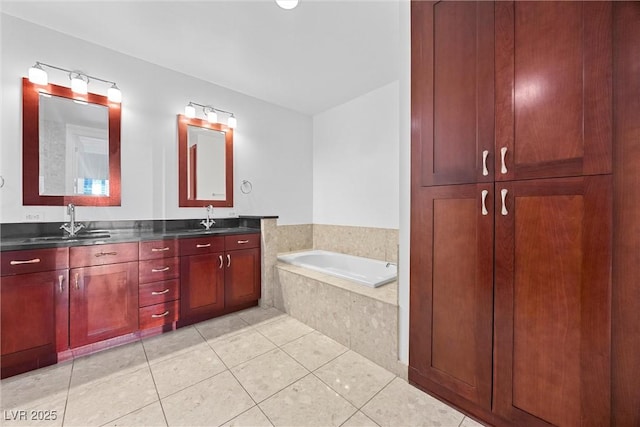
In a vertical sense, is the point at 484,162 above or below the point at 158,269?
above

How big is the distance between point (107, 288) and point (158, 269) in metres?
0.36

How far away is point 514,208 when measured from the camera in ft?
3.88

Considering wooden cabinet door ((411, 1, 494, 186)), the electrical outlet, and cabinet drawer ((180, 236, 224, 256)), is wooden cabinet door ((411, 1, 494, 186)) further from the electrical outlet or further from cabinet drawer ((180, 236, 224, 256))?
the electrical outlet

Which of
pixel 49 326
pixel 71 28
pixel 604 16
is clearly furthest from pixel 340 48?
pixel 49 326

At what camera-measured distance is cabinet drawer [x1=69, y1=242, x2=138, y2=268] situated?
5.98ft

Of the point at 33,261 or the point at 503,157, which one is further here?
the point at 33,261

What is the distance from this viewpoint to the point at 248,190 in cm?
330

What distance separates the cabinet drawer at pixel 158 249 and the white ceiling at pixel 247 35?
1.81 m

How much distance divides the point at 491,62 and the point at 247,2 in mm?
1683

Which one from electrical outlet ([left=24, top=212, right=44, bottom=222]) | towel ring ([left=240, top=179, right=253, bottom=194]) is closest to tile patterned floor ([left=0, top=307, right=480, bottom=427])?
electrical outlet ([left=24, top=212, right=44, bottom=222])

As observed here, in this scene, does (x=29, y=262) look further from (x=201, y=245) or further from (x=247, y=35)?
(x=247, y=35)

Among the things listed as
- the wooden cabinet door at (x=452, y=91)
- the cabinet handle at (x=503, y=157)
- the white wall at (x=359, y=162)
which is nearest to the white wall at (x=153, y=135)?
the white wall at (x=359, y=162)

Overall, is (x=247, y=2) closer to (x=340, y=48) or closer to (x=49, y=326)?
(x=340, y=48)

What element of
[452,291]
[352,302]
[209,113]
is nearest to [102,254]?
[209,113]
